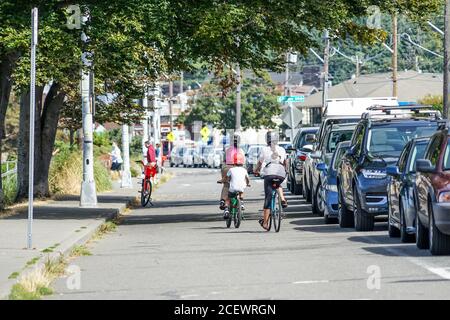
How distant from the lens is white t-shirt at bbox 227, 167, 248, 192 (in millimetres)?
25031

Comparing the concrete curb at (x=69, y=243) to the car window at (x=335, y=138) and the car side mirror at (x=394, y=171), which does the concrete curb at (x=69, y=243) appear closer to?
the car side mirror at (x=394, y=171)

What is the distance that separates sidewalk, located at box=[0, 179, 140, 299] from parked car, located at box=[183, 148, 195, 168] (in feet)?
197

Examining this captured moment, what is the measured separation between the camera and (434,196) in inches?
692

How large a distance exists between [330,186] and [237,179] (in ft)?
7.74

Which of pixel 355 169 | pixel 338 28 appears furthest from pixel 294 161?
pixel 355 169

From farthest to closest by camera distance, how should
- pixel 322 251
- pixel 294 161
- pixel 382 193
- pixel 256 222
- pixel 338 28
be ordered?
pixel 294 161 < pixel 338 28 < pixel 256 222 < pixel 382 193 < pixel 322 251

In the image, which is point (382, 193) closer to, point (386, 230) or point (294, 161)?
point (386, 230)

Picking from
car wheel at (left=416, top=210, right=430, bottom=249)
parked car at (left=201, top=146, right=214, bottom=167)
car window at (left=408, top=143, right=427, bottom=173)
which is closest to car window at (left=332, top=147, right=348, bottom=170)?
car window at (left=408, top=143, right=427, bottom=173)

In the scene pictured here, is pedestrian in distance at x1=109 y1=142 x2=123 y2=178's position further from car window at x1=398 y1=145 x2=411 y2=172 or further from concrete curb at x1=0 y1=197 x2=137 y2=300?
car window at x1=398 y1=145 x2=411 y2=172

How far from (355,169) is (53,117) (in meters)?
15.6

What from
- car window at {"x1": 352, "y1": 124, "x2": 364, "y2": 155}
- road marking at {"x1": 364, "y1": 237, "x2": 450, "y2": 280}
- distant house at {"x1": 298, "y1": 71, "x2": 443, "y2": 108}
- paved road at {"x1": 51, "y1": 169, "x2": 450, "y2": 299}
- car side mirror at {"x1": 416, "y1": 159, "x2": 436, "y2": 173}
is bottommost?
paved road at {"x1": 51, "y1": 169, "x2": 450, "y2": 299}

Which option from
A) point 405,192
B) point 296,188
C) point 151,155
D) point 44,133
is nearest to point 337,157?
point 405,192

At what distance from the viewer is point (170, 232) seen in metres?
25.3

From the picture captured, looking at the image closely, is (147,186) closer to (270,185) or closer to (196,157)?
(270,185)
